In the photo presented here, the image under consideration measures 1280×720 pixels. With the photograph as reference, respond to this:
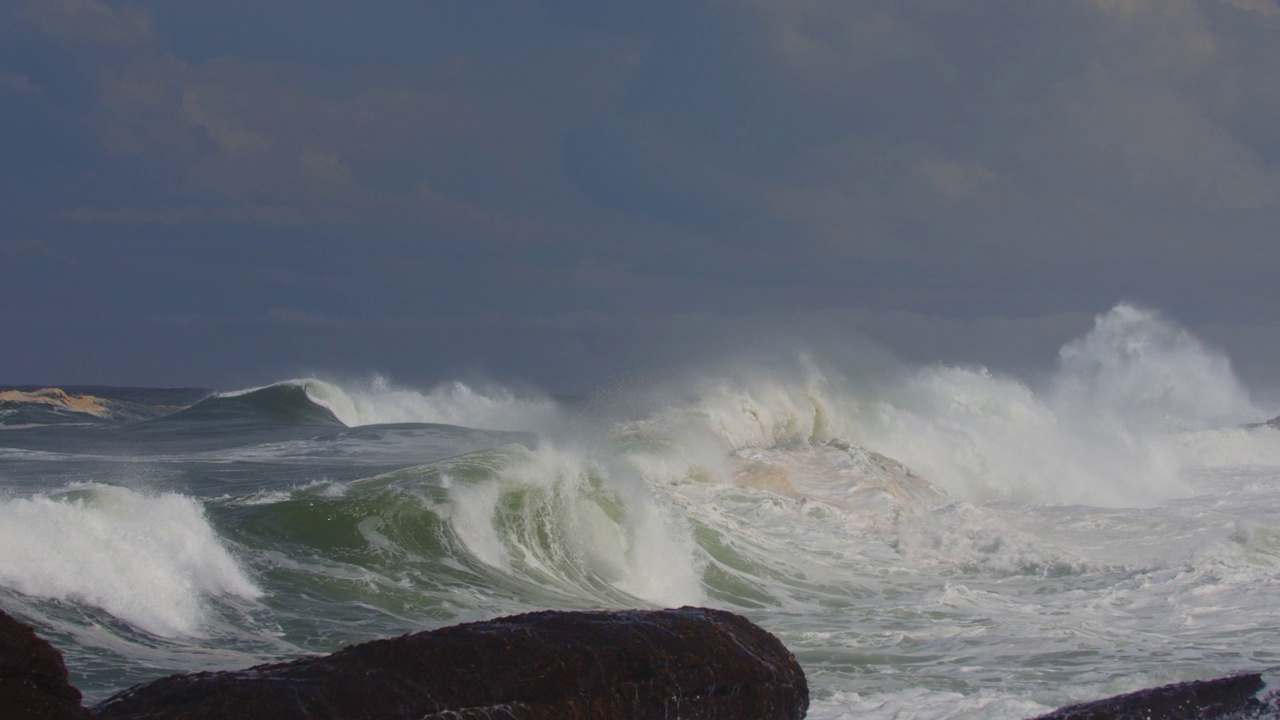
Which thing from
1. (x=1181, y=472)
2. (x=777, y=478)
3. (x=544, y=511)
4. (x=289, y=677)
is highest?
(x=1181, y=472)

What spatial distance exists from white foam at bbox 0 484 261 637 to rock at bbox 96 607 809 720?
435 cm

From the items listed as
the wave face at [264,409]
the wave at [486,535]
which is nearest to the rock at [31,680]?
the wave at [486,535]

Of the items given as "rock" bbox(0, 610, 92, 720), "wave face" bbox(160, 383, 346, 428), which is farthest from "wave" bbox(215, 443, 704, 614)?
"wave face" bbox(160, 383, 346, 428)

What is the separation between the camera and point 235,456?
21.4 m

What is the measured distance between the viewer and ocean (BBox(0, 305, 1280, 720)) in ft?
28.8

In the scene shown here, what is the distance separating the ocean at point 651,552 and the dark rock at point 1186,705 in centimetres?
155

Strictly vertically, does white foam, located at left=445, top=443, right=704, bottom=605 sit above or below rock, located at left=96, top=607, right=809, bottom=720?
above

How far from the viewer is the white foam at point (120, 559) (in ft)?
29.1

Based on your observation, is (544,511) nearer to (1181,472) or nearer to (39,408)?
(1181,472)

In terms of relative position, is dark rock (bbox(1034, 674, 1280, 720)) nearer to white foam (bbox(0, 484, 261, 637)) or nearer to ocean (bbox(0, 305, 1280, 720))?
ocean (bbox(0, 305, 1280, 720))

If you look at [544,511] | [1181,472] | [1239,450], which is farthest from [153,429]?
[1239,450]

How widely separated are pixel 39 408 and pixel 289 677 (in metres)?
39.0

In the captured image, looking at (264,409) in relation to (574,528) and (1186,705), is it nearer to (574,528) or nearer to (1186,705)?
(574,528)

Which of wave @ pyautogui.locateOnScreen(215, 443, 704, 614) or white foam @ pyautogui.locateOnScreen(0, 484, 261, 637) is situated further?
wave @ pyautogui.locateOnScreen(215, 443, 704, 614)
